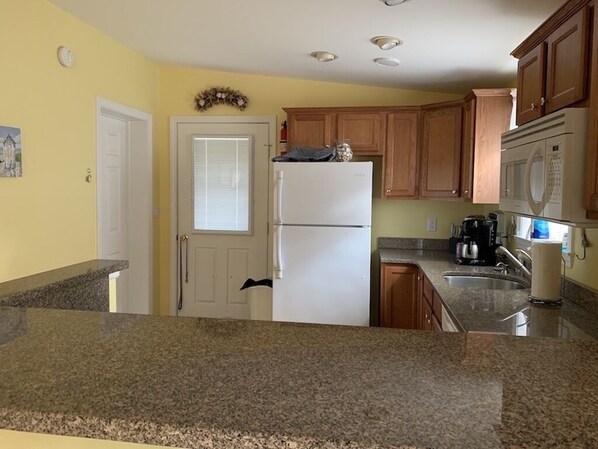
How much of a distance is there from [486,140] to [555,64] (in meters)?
1.46

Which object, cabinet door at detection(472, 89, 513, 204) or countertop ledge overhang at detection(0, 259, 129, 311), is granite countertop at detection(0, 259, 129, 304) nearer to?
countertop ledge overhang at detection(0, 259, 129, 311)

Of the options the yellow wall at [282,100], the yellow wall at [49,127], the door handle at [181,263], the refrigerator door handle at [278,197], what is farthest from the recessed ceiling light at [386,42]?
the door handle at [181,263]

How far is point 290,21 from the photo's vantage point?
8.57ft

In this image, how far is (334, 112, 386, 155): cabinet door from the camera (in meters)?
3.75

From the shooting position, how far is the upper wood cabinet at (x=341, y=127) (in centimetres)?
375

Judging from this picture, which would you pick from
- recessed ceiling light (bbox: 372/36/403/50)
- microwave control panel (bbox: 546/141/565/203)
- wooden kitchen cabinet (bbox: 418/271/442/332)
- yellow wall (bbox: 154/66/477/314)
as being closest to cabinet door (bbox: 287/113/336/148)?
yellow wall (bbox: 154/66/477/314)

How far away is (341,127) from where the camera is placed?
3.78m

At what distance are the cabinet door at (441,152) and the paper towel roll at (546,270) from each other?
1432 mm

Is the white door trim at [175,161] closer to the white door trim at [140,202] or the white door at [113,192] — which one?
the white door trim at [140,202]

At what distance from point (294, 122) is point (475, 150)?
1445 millimetres

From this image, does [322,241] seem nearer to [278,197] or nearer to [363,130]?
[278,197]

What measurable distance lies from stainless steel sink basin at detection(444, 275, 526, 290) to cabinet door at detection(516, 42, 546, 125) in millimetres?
1150

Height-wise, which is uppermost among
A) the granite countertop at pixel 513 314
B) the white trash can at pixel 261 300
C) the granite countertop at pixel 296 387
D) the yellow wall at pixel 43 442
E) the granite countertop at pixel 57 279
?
the granite countertop at pixel 57 279

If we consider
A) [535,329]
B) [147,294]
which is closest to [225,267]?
[147,294]
